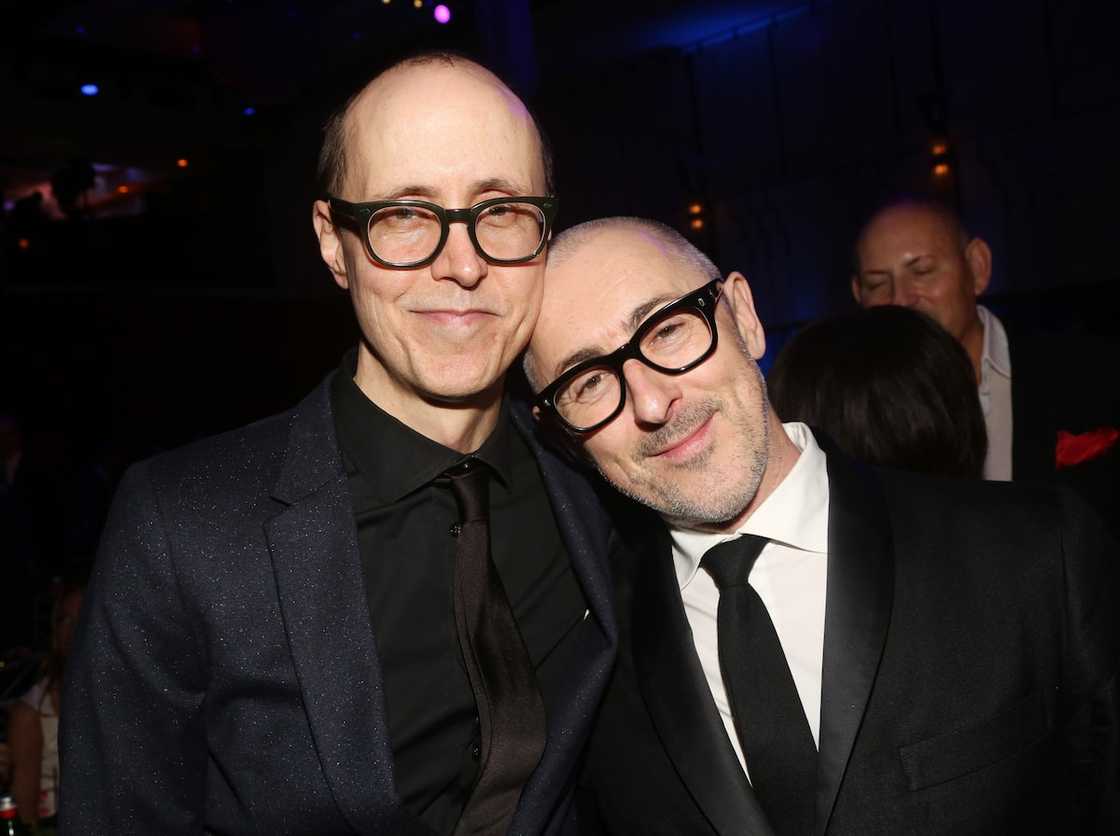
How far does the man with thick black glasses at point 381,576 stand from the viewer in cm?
138

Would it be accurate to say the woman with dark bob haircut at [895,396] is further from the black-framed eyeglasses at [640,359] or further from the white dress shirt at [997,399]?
the white dress shirt at [997,399]

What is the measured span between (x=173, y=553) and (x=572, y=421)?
0.75m

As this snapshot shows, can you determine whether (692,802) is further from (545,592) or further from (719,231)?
(719,231)

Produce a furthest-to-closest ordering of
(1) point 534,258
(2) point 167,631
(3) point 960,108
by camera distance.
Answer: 1. (3) point 960,108
2. (1) point 534,258
3. (2) point 167,631

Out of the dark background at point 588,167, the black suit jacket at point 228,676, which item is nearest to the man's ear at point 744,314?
the black suit jacket at point 228,676

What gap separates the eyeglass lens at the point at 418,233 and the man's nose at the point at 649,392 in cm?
31

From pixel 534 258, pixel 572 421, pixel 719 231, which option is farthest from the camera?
pixel 719 231

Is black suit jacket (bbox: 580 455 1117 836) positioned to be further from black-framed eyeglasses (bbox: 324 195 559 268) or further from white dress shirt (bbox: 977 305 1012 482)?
white dress shirt (bbox: 977 305 1012 482)

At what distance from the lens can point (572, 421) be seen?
5.63 feet

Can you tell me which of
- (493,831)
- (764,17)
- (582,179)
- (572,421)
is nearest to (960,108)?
(764,17)

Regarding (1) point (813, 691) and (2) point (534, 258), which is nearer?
(1) point (813, 691)

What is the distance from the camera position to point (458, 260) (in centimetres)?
148

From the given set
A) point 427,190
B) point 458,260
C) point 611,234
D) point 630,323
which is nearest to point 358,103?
point 427,190

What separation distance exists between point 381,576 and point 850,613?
0.80 m
